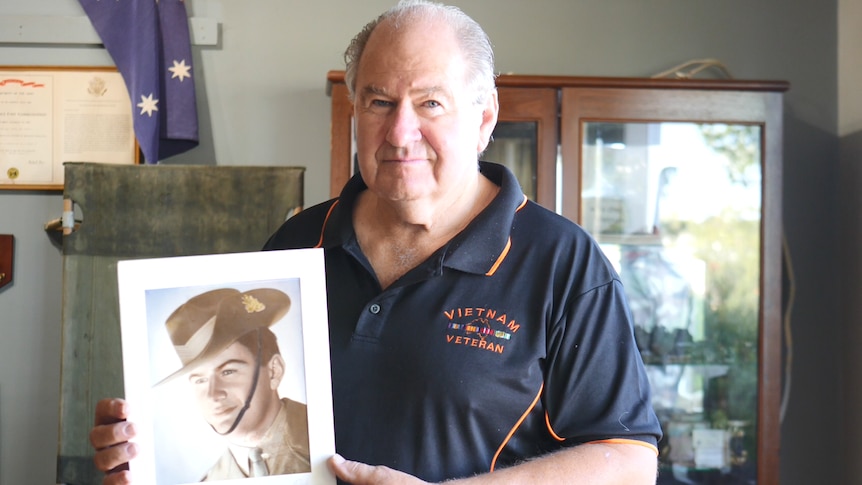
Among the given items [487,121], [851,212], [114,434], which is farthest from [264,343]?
[851,212]

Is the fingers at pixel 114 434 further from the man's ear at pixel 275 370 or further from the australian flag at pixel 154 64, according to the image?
the australian flag at pixel 154 64

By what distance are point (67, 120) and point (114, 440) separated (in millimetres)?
1975

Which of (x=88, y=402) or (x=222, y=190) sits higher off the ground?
(x=222, y=190)

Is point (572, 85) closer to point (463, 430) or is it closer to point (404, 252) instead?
point (404, 252)

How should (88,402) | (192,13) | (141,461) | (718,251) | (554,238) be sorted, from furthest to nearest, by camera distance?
(192,13)
(718,251)
(88,402)
(554,238)
(141,461)

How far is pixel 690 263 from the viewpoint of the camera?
253 centimetres

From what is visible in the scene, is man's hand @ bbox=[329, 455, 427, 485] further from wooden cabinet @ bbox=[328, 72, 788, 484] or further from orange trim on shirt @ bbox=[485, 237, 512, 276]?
wooden cabinet @ bbox=[328, 72, 788, 484]

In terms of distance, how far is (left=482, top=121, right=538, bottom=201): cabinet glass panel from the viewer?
248 cm

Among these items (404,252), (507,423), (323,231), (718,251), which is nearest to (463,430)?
(507,423)

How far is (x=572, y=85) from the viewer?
2.44 meters

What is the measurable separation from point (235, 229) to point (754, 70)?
171cm

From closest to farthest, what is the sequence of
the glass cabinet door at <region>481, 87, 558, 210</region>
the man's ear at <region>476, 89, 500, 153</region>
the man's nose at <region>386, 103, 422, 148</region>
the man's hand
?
1. the man's hand
2. the man's nose at <region>386, 103, 422, 148</region>
3. the man's ear at <region>476, 89, 500, 153</region>
4. the glass cabinet door at <region>481, 87, 558, 210</region>

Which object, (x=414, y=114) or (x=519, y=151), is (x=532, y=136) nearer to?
(x=519, y=151)

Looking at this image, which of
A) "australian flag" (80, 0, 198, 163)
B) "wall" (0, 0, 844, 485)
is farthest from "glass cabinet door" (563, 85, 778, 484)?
"australian flag" (80, 0, 198, 163)
